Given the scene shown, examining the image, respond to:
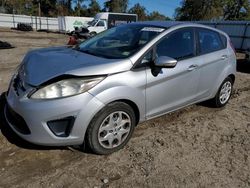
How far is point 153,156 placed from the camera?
346 cm

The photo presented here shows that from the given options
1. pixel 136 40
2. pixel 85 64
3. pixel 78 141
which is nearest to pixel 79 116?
pixel 78 141

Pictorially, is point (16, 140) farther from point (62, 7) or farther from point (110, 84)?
point (62, 7)

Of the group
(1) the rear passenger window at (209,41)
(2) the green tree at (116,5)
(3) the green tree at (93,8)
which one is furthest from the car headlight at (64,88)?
(2) the green tree at (116,5)

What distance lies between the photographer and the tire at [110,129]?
10.4 ft

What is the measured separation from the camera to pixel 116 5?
219 ft

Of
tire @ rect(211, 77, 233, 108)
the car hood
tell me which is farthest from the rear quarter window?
the car hood

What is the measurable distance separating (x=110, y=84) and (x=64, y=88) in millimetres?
526

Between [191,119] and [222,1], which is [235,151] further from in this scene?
[222,1]

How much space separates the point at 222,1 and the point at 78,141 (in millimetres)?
49009

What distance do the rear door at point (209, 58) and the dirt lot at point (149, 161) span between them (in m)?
0.71

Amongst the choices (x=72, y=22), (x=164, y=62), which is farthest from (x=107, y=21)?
(x=164, y=62)

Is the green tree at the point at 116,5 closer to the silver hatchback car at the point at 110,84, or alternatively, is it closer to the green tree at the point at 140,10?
the green tree at the point at 140,10

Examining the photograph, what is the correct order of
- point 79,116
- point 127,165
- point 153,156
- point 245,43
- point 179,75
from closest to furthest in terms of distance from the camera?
point 79,116 → point 127,165 → point 153,156 → point 179,75 → point 245,43

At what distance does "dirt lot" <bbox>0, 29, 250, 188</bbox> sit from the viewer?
2.95 metres
